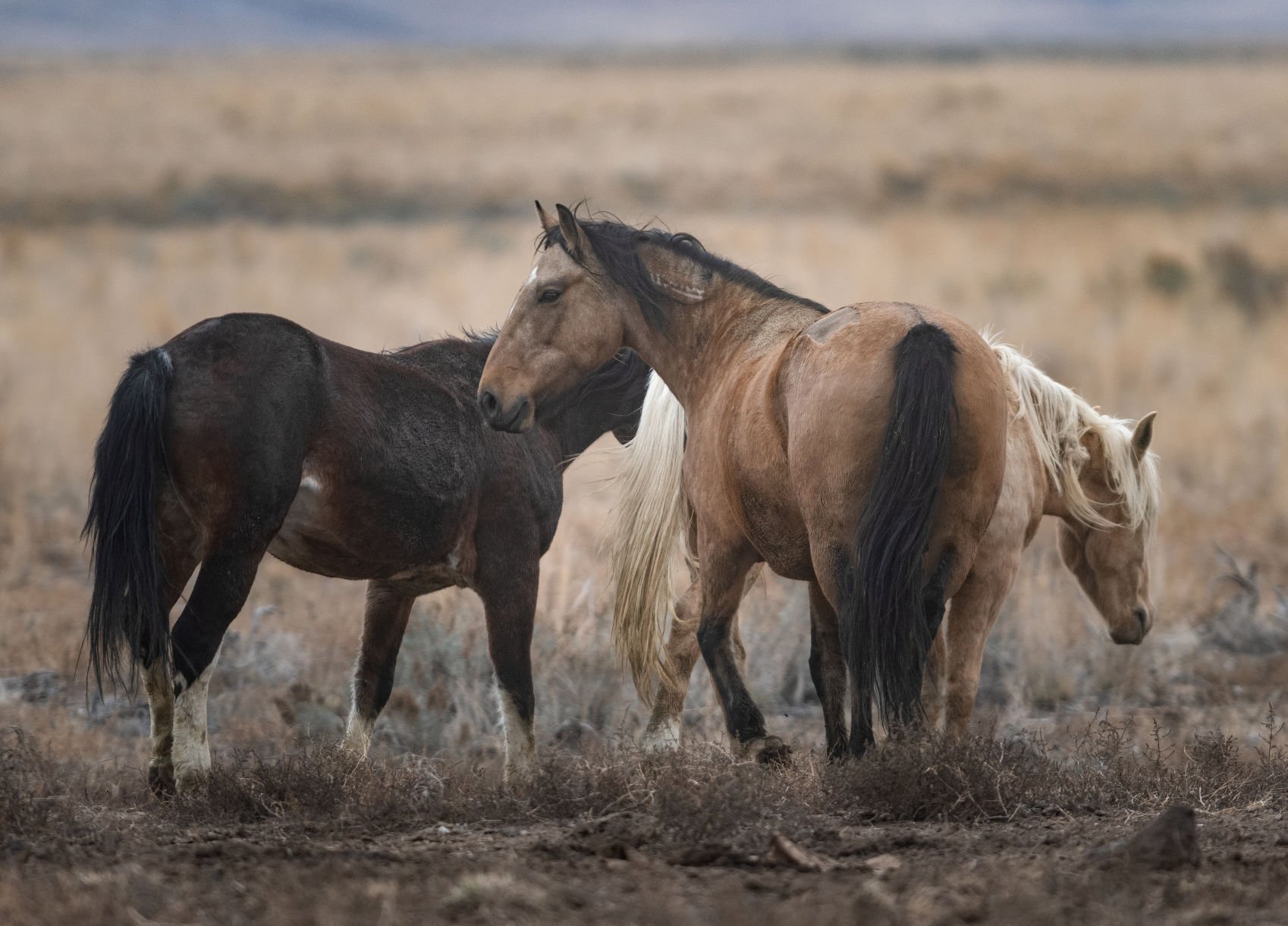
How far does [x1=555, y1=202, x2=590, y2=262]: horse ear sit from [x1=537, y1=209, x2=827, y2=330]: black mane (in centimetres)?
2

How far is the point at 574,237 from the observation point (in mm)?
5785

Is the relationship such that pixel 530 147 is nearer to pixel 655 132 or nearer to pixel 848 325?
pixel 655 132

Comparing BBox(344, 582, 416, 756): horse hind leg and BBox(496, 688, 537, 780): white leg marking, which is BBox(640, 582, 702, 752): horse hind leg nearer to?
BBox(496, 688, 537, 780): white leg marking

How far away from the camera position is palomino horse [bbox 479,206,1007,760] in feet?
15.5

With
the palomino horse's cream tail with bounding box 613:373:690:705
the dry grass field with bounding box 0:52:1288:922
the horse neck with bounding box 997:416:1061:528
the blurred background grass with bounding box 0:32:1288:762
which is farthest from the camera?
the blurred background grass with bounding box 0:32:1288:762

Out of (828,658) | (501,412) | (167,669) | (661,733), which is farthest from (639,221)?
(167,669)

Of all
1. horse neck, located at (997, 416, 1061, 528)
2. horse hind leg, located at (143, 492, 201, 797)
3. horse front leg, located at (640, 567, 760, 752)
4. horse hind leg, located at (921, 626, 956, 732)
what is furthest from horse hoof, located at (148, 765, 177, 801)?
horse neck, located at (997, 416, 1061, 528)

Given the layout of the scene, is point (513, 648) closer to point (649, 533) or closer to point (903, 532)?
point (649, 533)

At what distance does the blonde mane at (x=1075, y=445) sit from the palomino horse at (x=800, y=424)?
→ 1141mm

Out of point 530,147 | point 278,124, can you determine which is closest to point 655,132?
point 530,147

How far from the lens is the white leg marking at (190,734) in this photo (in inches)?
197

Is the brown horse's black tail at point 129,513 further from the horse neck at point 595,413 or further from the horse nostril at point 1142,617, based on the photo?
the horse nostril at point 1142,617

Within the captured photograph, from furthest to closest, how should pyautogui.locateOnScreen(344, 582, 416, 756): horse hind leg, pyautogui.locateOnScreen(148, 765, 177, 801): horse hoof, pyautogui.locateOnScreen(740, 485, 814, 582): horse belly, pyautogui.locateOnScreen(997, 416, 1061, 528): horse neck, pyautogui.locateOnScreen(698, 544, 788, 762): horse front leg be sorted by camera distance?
pyautogui.locateOnScreen(344, 582, 416, 756): horse hind leg
pyautogui.locateOnScreen(997, 416, 1061, 528): horse neck
pyautogui.locateOnScreen(698, 544, 788, 762): horse front leg
pyautogui.locateOnScreen(740, 485, 814, 582): horse belly
pyautogui.locateOnScreen(148, 765, 177, 801): horse hoof

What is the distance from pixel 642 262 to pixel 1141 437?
8.18 feet
